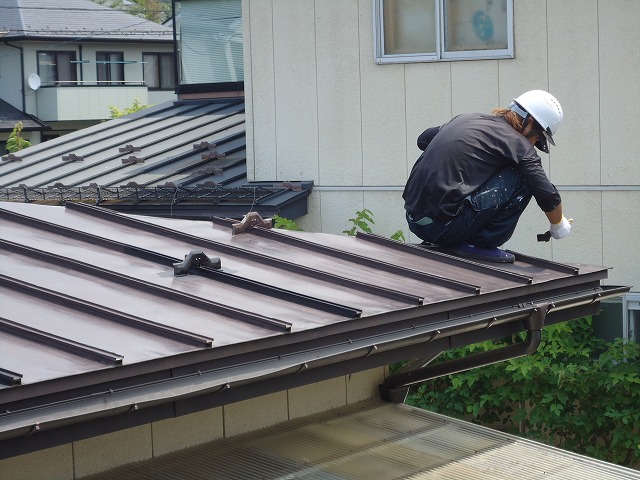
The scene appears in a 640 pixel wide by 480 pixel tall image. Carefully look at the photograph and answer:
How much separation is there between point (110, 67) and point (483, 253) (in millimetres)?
34813

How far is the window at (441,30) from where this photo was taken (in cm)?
1093

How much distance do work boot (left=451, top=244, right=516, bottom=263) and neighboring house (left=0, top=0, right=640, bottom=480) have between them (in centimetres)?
9

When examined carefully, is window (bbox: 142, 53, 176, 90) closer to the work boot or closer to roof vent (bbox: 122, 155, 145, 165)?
roof vent (bbox: 122, 155, 145, 165)

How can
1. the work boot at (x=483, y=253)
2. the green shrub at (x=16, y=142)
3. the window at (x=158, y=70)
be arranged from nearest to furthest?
the work boot at (x=483, y=253) → the green shrub at (x=16, y=142) → the window at (x=158, y=70)

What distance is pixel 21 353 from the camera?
4324 mm

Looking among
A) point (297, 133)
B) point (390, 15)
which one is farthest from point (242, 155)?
point (390, 15)

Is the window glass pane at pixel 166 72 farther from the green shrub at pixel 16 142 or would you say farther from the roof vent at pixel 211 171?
the roof vent at pixel 211 171

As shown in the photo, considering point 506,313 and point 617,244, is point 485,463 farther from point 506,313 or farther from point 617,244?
point 617,244

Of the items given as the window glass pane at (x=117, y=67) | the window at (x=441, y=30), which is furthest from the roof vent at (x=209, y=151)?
the window glass pane at (x=117, y=67)

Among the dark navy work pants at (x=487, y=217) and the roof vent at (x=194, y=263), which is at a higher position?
the dark navy work pants at (x=487, y=217)

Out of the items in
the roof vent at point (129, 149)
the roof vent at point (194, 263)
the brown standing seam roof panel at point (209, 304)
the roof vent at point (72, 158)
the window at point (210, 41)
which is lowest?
the brown standing seam roof panel at point (209, 304)

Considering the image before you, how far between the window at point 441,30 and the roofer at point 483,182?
3438 millimetres

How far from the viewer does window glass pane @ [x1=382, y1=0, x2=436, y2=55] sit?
11.3 meters

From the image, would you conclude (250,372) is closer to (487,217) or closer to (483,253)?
(483,253)
